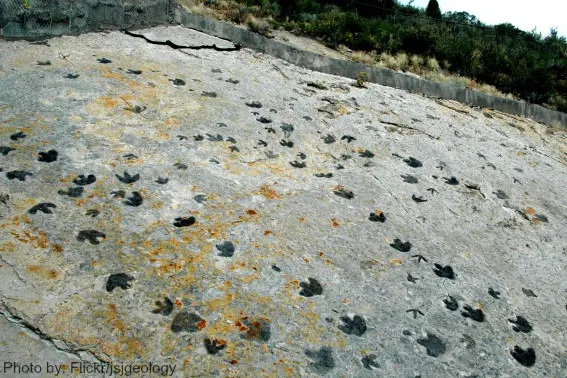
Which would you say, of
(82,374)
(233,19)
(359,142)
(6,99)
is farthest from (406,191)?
(233,19)

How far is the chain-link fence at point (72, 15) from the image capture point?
7957 millimetres

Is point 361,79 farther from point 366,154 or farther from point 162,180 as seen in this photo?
point 162,180

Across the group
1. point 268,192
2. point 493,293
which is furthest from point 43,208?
point 493,293

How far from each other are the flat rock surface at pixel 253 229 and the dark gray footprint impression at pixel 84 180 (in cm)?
4

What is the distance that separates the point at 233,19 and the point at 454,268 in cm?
1016

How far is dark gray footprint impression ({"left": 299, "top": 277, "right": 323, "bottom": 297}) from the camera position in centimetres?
451

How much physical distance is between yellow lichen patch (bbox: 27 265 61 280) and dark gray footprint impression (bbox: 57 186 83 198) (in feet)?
3.32

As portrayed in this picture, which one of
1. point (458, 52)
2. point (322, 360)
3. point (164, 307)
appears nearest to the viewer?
point (322, 360)

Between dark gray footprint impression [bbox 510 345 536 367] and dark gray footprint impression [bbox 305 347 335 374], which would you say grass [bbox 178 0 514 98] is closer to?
dark gray footprint impression [bbox 510 345 536 367]

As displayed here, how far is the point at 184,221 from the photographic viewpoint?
503cm

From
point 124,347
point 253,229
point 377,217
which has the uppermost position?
point 377,217

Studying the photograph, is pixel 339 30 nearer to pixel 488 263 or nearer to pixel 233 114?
pixel 233 114

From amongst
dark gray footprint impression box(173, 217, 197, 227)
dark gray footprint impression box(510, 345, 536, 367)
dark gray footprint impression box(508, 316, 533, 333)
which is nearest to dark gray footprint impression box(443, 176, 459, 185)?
dark gray footprint impression box(508, 316, 533, 333)

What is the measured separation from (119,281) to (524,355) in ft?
10.9
